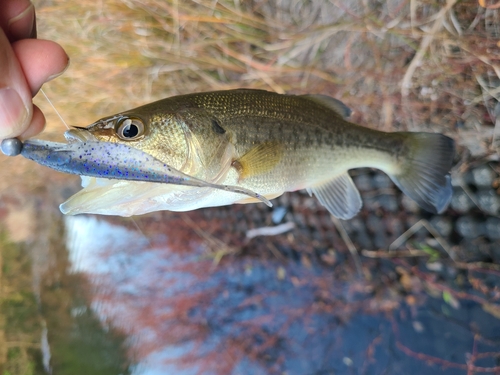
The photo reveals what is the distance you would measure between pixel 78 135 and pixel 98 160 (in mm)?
95

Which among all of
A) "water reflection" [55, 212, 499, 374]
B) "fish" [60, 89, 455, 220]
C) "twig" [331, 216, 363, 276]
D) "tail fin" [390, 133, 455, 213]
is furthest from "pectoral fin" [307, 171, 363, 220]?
"water reflection" [55, 212, 499, 374]

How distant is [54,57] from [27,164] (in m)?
3.32

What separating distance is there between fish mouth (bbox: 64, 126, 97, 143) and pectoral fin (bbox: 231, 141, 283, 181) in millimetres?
266

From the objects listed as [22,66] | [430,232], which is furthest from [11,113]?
[430,232]

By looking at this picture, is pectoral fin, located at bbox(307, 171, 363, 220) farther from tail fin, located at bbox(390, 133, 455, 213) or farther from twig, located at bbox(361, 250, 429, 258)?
twig, located at bbox(361, 250, 429, 258)

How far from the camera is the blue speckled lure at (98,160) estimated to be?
47 cm

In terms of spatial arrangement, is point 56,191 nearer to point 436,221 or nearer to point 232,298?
point 232,298

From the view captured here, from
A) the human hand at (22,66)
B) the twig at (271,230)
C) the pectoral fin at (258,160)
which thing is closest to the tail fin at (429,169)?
the pectoral fin at (258,160)

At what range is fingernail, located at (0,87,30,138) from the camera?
2.03 feet

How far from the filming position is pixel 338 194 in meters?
0.92

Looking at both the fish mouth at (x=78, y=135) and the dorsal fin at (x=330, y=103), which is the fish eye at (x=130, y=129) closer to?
the fish mouth at (x=78, y=135)

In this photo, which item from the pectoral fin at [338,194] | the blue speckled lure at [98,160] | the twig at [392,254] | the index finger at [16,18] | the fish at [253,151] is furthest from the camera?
the twig at [392,254]

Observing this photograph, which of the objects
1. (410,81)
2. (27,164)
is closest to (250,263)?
(410,81)

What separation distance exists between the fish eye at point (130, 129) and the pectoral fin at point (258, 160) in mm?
188
